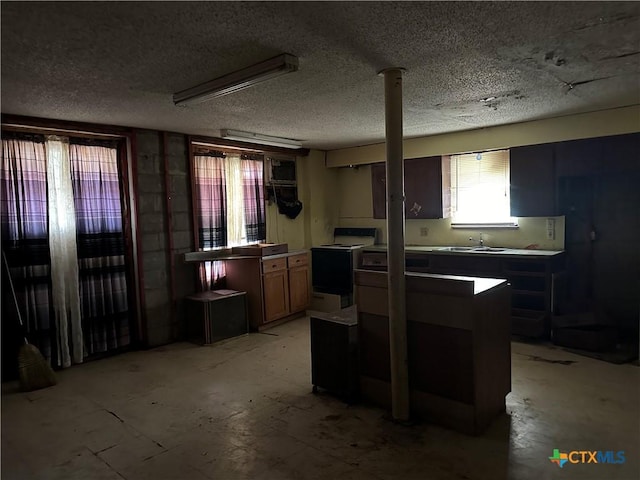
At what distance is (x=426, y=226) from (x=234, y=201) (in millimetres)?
2767

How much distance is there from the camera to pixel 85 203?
4.44 meters

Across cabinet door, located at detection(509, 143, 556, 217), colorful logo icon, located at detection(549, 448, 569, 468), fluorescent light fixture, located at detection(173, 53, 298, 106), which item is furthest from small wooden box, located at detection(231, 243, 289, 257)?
colorful logo icon, located at detection(549, 448, 569, 468)

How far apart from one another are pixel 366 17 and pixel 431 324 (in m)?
1.96

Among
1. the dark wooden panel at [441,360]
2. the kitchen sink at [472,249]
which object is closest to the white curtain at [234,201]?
the kitchen sink at [472,249]

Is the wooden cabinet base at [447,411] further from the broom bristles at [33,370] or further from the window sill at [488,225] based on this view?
the broom bristles at [33,370]

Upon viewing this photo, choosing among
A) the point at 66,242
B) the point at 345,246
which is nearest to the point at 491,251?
the point at 345,246

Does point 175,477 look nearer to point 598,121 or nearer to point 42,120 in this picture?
point 42,120

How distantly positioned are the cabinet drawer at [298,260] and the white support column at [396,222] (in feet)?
9.94

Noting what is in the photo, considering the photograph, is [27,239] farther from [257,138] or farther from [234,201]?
[257,138]

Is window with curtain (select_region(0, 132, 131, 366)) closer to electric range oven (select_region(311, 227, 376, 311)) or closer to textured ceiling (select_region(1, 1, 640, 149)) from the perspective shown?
textured ceiling (select_region(1, 1, 640, 149))

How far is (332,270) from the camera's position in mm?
6168

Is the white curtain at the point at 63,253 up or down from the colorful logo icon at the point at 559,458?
up

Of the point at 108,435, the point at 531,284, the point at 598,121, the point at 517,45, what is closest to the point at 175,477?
the point at 108,435

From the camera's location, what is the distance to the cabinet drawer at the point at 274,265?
5434mm
